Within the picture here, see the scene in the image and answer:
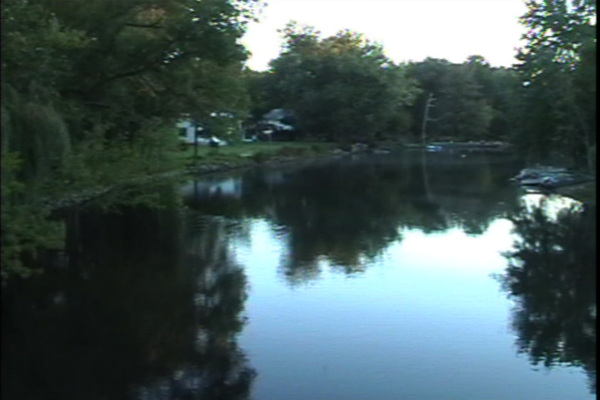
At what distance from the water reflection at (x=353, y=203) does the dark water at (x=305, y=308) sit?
213 millimetres

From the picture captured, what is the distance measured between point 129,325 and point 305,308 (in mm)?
3869

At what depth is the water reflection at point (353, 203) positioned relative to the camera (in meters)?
25.2

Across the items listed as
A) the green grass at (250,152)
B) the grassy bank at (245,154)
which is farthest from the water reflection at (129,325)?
the green grass at (250,152)

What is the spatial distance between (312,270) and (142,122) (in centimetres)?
765

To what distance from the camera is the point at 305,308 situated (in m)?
17.5

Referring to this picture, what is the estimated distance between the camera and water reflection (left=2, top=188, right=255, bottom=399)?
1277cm

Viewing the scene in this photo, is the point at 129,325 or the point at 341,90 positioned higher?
the point at 341,90

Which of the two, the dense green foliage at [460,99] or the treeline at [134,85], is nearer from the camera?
the treeline at [134,85]

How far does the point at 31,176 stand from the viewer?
549 inches

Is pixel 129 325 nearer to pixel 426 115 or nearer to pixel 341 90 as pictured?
pixel 341 90

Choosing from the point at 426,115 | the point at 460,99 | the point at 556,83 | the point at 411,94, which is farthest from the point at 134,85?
the point at 426,115

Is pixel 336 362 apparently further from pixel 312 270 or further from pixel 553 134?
pixel 553 134

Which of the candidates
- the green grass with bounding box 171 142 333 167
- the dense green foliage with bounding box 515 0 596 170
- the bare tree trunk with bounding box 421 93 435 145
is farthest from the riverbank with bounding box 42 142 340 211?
the dense green foliage with bounding box 515 0 596 170

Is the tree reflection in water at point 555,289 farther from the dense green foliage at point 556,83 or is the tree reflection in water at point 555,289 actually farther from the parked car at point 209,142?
the parked car at point 209,142
